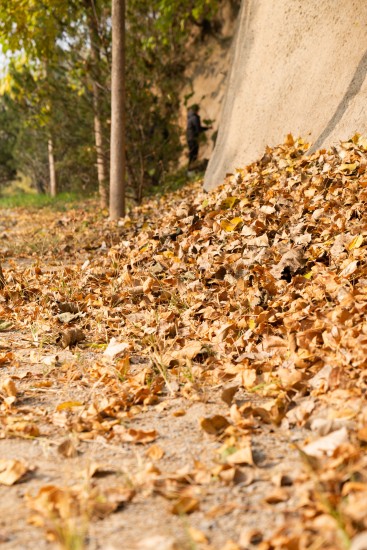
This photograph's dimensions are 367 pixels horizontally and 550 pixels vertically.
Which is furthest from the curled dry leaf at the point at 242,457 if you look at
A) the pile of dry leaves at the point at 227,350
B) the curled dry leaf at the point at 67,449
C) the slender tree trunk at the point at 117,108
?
the slender tree trunk at the point at 117,108

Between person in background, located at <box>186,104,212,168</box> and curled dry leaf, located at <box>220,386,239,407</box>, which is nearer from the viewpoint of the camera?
curled dry leaf, located at <box>220,386,239,407</box>

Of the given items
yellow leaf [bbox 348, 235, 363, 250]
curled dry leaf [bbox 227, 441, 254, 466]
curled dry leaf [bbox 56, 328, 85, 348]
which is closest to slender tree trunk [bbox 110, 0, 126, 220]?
curled dry leaf [bbox 56, 328, 85, 348]

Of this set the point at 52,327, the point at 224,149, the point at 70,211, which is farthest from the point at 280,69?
the point at 70,211

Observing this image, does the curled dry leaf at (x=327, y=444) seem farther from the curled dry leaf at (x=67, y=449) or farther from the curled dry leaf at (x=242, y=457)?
the curled dry leaf at (x=67, y=449)

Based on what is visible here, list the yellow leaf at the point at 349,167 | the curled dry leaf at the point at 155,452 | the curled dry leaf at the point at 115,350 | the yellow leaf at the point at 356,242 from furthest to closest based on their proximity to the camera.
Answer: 1. the yellow leaf at the point at 349,167
2. the yellow leaf at the point at 356,242
3. the curled dry leaf at the point at 115,350
4. the curled dry leaf at the point at 155,452

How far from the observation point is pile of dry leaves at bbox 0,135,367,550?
71.6 inches

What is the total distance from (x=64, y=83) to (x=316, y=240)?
10.1 metres

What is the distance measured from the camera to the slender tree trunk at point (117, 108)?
7254mm

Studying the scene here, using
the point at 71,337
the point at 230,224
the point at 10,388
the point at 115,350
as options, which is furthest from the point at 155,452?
the point at 230,224

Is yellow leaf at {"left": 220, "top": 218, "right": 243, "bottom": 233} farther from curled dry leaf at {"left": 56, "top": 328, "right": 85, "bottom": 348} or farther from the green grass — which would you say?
the green grass

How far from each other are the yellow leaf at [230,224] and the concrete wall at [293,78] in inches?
60.2

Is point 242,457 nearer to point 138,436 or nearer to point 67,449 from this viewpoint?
point 138,436

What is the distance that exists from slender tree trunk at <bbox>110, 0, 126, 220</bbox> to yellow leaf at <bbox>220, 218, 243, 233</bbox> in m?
3.46

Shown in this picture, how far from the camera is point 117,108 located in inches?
297
